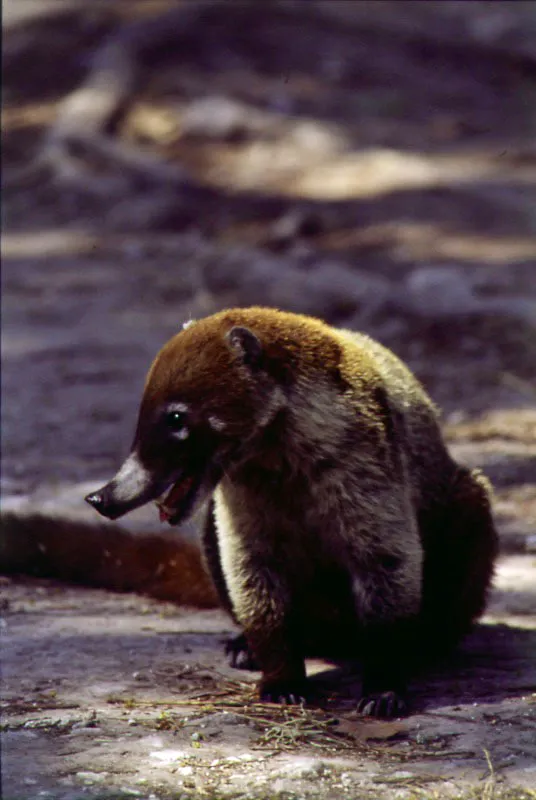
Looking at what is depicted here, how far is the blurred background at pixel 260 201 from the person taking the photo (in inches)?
281

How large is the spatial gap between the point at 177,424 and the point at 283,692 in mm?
883

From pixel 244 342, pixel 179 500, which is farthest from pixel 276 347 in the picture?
pixel 179 500

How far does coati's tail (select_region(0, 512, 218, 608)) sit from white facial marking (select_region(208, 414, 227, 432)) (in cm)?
127

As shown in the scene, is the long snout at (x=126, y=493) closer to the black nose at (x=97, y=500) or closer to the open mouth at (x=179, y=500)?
the black nose at (x=97, y=500)

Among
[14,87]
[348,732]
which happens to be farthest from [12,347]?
[14,87]

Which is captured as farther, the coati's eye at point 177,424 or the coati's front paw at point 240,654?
the coati's front paw at point 240,654

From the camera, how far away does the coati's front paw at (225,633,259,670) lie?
411 centimetres

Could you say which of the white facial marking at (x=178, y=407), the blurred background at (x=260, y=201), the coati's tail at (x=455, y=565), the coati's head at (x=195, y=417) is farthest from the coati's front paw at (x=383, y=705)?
the blurred background at (x=260, y=201)

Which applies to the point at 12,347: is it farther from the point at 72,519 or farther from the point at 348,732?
the point at 348,732

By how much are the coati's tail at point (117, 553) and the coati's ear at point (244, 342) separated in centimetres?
135

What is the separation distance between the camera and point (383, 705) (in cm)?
361

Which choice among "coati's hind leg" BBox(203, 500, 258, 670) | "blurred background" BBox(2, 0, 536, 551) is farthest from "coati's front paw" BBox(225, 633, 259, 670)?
"blurred background" BBox(2, 0, 536, 551)

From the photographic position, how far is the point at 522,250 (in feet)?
31.1

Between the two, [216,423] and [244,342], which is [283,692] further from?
[244,342]
